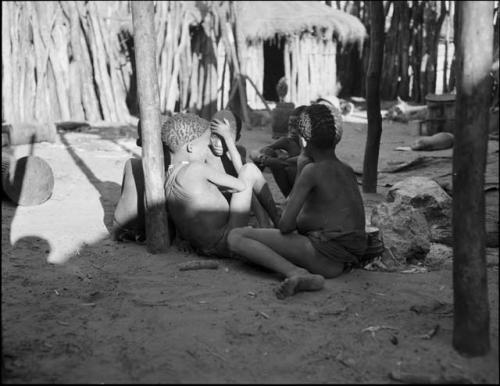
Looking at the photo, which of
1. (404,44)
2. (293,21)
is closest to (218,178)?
(293,21)

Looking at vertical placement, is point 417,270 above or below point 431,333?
below

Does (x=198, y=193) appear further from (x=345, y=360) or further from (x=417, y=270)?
(x=345, y=360)

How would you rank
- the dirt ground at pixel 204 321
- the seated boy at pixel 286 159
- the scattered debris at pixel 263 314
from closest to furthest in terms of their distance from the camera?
1. the dirt ground at pixel 204 321
2. the scattered debris at pixel 263 314
3. the seated boy at pixel 286 159

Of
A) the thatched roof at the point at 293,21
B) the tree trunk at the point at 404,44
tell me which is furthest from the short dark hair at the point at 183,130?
the tree trunk at the point at 404,44

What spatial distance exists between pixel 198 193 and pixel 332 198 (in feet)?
3.32

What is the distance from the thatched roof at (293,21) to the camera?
1576 cm

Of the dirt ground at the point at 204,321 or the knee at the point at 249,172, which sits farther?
the knee at the point at 249,172

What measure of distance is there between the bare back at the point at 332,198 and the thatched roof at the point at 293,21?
12.0 meters

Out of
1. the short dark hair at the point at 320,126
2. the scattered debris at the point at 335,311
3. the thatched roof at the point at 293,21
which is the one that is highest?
the thatched roof at the point at 293,21

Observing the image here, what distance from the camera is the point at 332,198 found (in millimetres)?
3916

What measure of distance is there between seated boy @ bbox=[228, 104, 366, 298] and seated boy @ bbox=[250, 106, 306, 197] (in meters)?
1.24

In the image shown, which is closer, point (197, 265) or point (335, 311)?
point (335, 311)

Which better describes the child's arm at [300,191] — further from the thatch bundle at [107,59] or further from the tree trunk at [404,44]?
the tree trunk at [404,44]

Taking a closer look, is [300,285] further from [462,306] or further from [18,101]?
[18,101]
